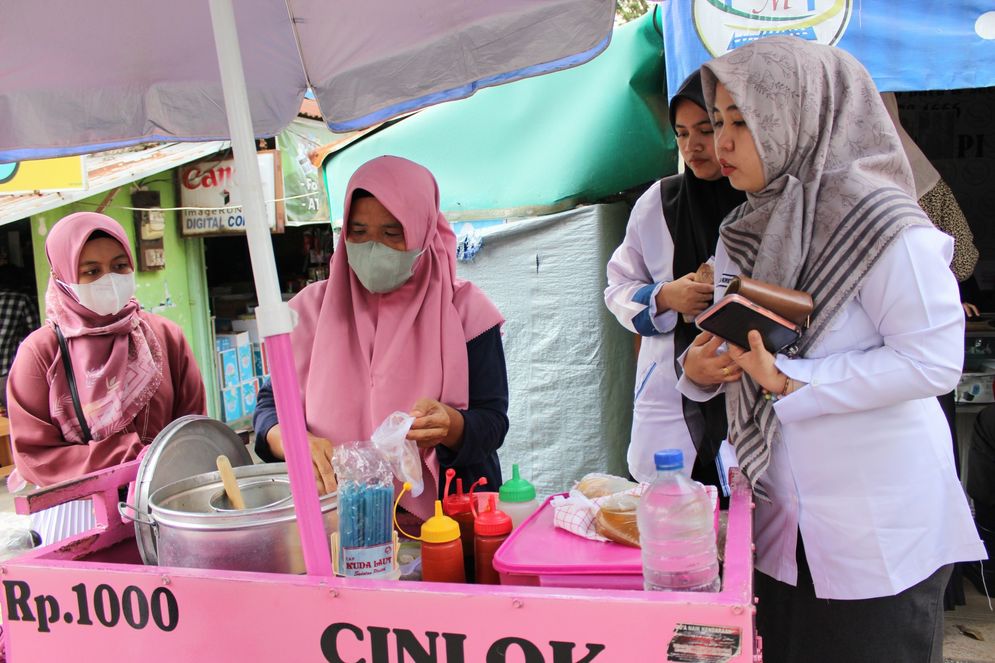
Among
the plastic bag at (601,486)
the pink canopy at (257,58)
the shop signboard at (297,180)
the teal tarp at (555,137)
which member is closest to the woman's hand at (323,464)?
the plastic bag at (601,486)

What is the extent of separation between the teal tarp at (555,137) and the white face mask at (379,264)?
257 cm

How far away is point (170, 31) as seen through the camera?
2.12 metres

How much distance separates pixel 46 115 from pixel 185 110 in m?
0.38

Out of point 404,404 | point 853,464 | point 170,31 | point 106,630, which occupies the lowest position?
point 106,630

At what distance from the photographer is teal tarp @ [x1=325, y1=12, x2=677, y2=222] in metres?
4.20

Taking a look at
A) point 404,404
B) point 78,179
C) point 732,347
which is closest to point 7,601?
point 404,404

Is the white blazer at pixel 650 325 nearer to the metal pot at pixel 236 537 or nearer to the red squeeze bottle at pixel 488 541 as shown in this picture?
the red squeeze bottle at pixel 488 541

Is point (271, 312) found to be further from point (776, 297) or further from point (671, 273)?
point (671, 273)

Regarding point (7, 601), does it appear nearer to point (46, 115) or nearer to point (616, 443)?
point (46, 115)

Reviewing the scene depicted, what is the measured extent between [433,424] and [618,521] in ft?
1.84

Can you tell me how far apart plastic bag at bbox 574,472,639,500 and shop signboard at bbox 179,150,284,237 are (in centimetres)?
727

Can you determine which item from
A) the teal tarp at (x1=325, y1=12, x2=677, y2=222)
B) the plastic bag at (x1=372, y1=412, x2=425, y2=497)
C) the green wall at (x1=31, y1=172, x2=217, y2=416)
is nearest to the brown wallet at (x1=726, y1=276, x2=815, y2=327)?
the plastic bag at (x1=372, y1=412, x2=425, y2=497)

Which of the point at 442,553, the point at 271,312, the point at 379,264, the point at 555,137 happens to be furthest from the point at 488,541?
the point at 555,137

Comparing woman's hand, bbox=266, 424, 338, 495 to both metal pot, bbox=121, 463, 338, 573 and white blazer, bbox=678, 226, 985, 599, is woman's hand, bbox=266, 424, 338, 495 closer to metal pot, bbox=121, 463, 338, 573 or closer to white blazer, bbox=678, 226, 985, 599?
metal pot, bbox=121, 463, 338, 573
